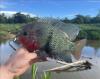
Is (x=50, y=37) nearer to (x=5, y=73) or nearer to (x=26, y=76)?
(x=5, y=73)

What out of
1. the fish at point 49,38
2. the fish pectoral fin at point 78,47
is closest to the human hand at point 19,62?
the fish at point 49,38

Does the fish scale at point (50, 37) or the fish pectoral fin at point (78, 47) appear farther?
the fish pectoral fin at point (78, 47)

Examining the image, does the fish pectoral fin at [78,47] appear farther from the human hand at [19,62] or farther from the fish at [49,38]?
the human hand at [19,62]

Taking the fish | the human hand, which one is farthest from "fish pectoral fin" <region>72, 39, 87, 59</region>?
the human hand

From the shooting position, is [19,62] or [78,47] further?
[78,47]

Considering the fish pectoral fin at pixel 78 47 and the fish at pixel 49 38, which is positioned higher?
the fish at pixel 49 38

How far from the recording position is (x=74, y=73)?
4266 millimetres

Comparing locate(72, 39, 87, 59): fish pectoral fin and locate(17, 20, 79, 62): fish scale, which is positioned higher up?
locate(17, 20, 79, 62): fish scale

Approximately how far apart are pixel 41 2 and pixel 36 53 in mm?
1696

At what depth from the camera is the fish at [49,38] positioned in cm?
46

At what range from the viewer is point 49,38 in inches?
19.1

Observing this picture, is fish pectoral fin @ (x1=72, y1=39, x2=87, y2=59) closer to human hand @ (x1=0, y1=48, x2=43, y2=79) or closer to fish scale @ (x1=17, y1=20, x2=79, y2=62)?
fish scale @ (x1=17, y1=20, x2=79, y2=62)

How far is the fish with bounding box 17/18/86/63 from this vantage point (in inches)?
18.1

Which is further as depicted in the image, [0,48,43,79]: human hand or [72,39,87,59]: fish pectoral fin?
[72,39,87,59]: fish pectoral fin
